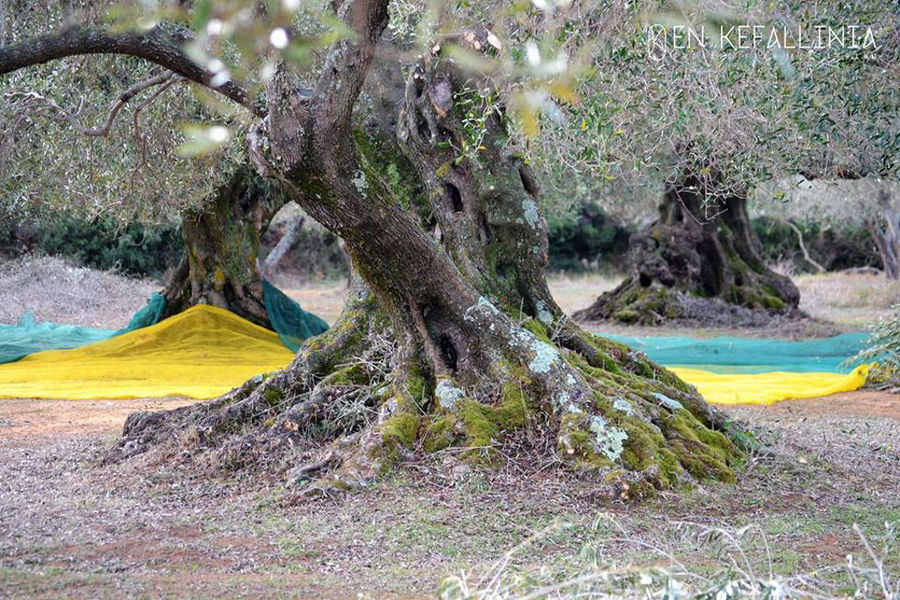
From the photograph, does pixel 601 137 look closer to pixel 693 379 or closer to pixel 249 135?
pixel 249 135

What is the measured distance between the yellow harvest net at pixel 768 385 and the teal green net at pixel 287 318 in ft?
17.4

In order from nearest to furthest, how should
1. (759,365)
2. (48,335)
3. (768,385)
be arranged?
1. (768,385)
2. (759,365)
3. (48,335)

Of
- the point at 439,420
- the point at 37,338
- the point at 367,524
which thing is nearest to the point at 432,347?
the point at 439,420

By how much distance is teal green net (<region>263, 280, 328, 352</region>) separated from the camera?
45.1ft

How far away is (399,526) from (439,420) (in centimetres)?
106

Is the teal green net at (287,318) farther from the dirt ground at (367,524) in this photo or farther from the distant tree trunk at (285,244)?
the distant tree trunk at (285,244)

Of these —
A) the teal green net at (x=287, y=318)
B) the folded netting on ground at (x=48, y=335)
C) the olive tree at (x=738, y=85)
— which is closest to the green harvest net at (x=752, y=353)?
the teal green net at (x=287, y=318)

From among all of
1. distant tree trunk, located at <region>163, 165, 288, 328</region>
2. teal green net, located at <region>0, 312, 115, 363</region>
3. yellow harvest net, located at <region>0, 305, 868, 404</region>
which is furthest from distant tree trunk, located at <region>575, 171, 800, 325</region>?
teal green net, located at <region>0, 312, 115, 363</region>

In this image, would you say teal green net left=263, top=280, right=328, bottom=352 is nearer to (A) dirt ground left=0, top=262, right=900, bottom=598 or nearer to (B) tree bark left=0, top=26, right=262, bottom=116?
(A) dirt ground left=0, top=262, right=900, bottom=598

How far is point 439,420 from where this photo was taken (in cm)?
542

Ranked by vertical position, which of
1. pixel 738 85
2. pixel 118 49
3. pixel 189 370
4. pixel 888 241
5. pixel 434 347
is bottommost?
pixel 189 370

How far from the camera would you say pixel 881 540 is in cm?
442

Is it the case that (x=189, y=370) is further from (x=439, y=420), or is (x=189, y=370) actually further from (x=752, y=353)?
(x=752, y=353)

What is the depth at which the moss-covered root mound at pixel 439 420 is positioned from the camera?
5.13 metres
